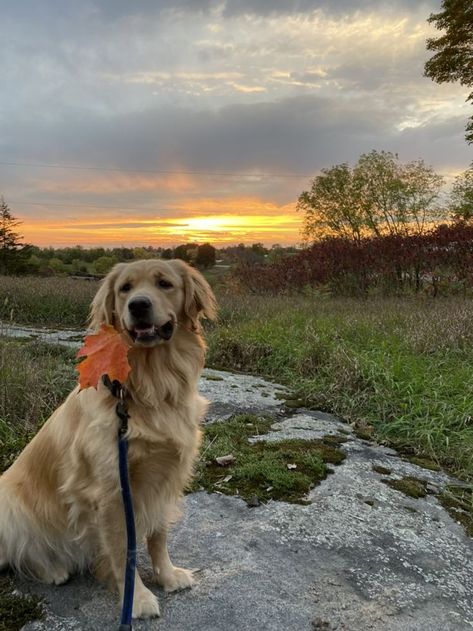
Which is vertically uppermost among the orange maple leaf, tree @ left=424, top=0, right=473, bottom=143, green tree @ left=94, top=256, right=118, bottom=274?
tree @ left=424, top=0, right=473, bottom=143

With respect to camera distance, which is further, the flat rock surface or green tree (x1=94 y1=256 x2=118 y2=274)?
green tree (x1=94 y1=256 x2=118 y2=274)

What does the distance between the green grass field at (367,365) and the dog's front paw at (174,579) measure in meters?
2.10

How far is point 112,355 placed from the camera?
2004 mm

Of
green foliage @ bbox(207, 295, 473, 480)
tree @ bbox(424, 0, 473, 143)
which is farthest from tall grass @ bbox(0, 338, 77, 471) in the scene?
tree @ bbox(424, 0, 473, 143)

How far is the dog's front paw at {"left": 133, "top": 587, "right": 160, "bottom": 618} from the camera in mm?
1969

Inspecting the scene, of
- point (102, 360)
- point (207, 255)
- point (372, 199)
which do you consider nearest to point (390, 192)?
point (372, 199)

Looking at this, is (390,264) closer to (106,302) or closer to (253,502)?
(253,502)

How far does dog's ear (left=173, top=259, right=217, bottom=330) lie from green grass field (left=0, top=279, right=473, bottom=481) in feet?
6.90

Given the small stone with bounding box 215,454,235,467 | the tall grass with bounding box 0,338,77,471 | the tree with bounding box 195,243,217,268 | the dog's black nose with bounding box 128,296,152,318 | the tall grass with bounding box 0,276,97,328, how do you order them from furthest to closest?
1. the tree with bounding box 195,243,217,268
2. the tall grass with bounding box 0,276,97,328
3. the tall grass with bounding box 0,338,77,471
4. the small stone with bounding box 215,454,235,467
5. the dog's black nose with bounding box 128,296,152,318

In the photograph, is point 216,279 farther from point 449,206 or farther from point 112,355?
point 112,355

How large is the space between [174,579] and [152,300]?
1225mm

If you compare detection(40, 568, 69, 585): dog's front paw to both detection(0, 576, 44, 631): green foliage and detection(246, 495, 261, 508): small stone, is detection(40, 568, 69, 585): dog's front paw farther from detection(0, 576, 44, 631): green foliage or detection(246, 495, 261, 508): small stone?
detection(246, 495, 261, 508): small stone

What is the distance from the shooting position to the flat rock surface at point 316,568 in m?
1.95

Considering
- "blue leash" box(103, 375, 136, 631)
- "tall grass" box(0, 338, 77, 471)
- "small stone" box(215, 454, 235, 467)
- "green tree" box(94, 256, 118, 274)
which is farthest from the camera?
"tall grass" box(0, 338, 77, 471)
